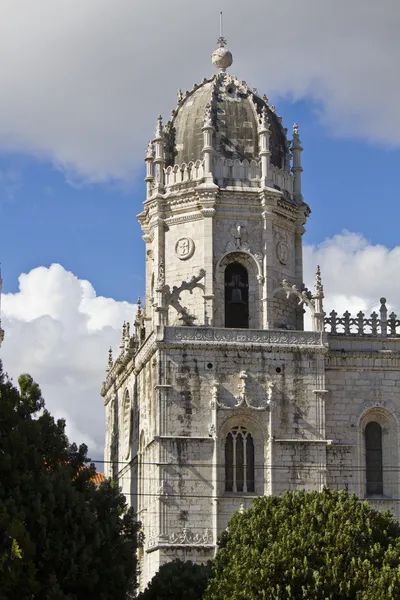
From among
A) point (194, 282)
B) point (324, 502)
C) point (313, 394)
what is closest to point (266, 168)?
point (194, 282)

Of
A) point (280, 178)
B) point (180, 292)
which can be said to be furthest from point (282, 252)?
point (180, 292)

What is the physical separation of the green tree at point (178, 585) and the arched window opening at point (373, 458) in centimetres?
1194

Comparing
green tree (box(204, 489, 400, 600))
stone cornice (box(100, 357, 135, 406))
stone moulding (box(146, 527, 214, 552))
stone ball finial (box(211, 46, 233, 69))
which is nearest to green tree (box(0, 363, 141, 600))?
green tree (box(204, 489, 400, 600))

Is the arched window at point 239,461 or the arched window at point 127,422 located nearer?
the arched window at point 239,461

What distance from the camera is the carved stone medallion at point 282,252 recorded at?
2215 inches

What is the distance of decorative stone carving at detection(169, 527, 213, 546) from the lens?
5184 cm

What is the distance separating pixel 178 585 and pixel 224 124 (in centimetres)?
2101

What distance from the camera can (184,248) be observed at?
2197 inches

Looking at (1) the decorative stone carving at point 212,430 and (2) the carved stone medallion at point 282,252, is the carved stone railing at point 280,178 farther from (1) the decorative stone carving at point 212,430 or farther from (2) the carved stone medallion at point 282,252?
(1) the decorative stone carving at point 212,430

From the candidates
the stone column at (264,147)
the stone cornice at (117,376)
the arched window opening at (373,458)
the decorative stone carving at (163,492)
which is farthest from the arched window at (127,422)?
the stone column at (264,147)

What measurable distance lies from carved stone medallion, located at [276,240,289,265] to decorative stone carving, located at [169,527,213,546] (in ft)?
38.3

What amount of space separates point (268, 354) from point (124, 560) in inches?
571

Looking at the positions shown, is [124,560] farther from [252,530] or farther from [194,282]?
[194,282]

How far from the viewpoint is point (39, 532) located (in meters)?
39.5
